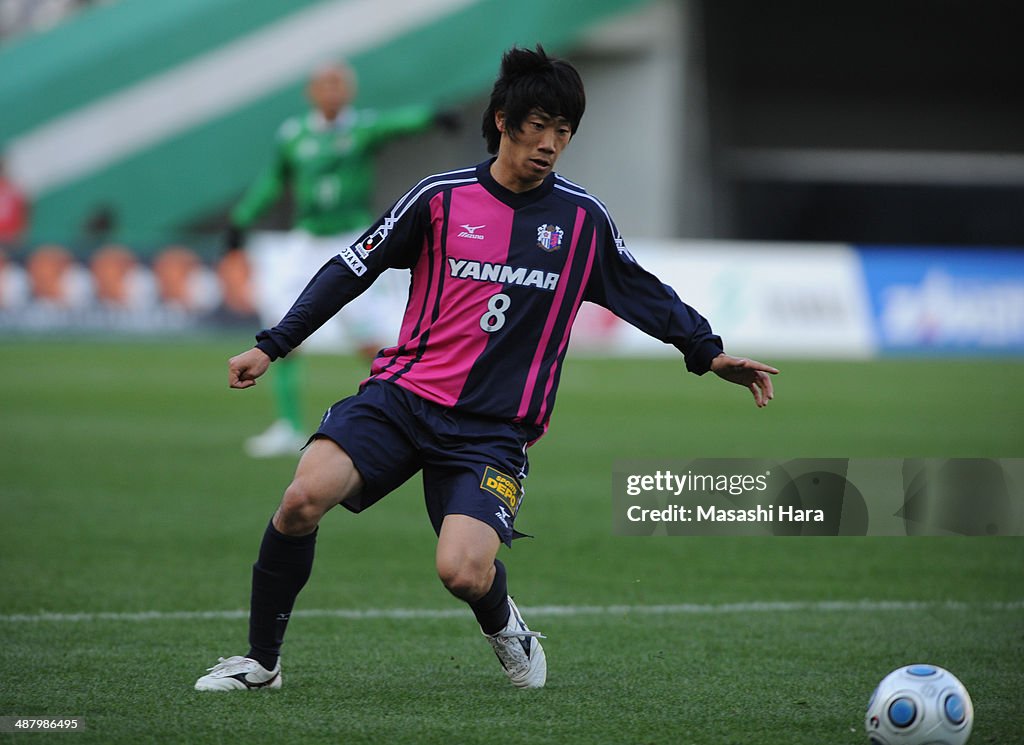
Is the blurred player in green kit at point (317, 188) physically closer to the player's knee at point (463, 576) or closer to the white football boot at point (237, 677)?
the white football boot at point (237, 677)

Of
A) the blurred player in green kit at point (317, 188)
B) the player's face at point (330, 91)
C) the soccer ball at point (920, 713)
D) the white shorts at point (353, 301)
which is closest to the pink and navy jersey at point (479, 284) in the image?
the soccer ball at point (920, 713)

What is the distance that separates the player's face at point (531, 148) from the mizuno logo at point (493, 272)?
26 centimetres

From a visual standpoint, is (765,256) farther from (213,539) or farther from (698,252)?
(213,539)

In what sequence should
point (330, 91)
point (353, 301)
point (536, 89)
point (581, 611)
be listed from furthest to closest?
1. point (330, 91)
2. point (353, 301)
3. point (581, 611)
4. point (536, 89)

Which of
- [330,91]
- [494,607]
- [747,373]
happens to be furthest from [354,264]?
[330,91]

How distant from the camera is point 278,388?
10.8 metres

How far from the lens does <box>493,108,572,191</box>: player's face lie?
4.59 meters

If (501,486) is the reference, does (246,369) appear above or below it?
above

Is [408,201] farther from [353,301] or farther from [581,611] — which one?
[353,301]

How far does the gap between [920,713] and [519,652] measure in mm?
1345

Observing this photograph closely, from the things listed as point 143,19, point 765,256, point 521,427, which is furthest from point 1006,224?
point 521,427

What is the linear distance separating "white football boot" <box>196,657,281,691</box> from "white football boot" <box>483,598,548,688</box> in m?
0.71

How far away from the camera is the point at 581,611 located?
242 inches

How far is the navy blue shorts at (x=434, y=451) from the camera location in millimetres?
4625
